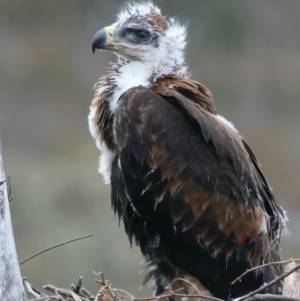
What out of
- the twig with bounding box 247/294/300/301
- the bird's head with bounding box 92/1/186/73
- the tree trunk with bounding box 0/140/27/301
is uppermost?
the bird's head with bounding box 92/1/186/73

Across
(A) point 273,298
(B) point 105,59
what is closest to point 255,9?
(B) point 105,59

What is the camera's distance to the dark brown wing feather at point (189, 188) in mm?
4594

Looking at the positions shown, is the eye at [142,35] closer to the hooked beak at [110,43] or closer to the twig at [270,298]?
the hooked beak at [110,43]

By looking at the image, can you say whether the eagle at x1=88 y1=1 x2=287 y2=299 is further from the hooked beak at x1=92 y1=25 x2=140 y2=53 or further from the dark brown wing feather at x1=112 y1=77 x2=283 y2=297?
the hooked beak at x1=92 y1=25 x2=140 y2=53

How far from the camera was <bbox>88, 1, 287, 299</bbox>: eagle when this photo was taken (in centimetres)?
460

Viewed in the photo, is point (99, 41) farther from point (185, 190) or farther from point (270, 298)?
point (270, 298)

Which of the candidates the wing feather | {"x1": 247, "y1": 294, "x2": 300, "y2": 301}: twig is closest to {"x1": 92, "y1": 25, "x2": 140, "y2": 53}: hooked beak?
the wing feather

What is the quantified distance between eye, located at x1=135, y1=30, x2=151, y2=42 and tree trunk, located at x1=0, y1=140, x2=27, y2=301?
146cm

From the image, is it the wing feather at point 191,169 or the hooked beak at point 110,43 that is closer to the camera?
the wing feather at point 191,169

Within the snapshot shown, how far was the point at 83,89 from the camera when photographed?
16.1 metres

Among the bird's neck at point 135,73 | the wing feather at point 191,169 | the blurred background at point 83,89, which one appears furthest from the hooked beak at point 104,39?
the blurred background at point 83,89

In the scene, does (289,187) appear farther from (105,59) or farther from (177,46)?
(177,46)

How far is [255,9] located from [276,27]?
1.67 ft

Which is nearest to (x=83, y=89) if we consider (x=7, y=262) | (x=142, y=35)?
(x=142, y=35)
